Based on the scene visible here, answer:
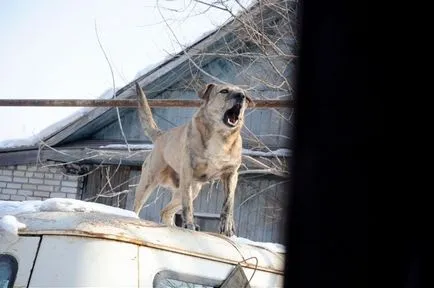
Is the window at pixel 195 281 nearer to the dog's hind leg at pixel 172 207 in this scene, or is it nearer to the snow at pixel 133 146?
the dog's hind leg at pixel 172 207

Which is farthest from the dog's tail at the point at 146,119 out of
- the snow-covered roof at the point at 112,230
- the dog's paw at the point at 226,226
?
the snow-covered roof at the point at 112,230

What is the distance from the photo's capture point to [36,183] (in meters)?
12.4

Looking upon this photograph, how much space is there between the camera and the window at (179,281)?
3373 millimetres

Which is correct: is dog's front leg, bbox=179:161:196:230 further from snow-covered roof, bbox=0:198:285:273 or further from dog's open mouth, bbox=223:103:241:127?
snow-covered roof, bbox=0:198:285:273

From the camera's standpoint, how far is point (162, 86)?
1257 centimetres

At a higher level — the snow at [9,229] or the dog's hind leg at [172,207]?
the dog's hind leg at [172,207]

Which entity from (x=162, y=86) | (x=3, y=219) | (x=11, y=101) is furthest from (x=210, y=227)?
(x=3, y=219)

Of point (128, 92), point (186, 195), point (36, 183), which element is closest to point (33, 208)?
point (186, 195)

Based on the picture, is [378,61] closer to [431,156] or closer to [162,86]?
[431,156]

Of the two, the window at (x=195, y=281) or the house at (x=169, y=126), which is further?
the house at (x=169, y=126)

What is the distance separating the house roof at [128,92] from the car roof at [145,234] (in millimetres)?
7769

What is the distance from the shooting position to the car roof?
3.37m

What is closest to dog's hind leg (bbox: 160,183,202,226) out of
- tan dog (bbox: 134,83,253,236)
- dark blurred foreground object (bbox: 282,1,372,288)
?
tan dog (bbox: 134,83,253,236)

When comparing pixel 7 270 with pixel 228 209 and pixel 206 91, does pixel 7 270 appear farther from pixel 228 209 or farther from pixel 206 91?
pixel 206 91
